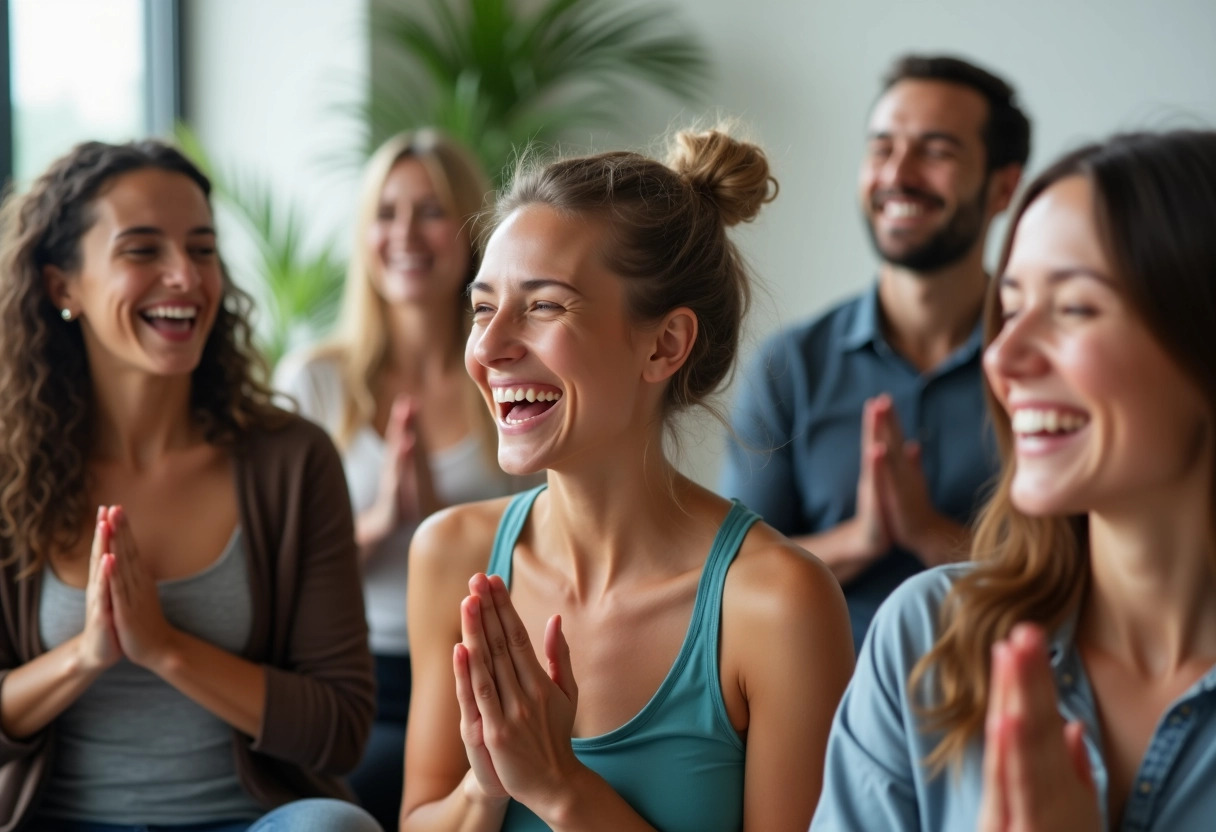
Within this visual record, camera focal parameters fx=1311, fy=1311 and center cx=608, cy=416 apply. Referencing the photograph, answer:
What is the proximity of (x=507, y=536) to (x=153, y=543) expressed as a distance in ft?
2.03

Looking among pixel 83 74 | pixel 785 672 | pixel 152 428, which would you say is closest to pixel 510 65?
pixel 83 74

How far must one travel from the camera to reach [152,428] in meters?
2.09

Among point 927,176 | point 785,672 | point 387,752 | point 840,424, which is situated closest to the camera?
point 785,672

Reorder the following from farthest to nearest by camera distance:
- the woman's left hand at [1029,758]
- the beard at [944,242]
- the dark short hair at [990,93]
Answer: the dark short hair at [990,93], the beard at [944,242], the woman's left hand at [1029,758]

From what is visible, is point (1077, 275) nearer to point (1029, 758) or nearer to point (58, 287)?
point (1029, 758)

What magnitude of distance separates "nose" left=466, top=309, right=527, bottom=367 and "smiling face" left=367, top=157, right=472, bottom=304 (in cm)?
147

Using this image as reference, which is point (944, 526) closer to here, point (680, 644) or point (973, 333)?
point (973, 333)

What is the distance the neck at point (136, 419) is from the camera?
207 centimetres

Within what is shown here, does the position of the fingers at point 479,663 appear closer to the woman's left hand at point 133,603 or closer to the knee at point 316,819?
the knee at point 316,819

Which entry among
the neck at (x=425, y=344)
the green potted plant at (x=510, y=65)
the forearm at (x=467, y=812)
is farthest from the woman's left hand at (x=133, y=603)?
the green potted plant at (x=510, y=65)

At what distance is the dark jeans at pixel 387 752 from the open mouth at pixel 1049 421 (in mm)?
1376

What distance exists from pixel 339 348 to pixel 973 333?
4.82 ft

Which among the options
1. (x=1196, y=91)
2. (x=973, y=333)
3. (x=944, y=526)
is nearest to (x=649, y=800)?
(x=944, y=526)

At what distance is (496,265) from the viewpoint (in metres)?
1.63
